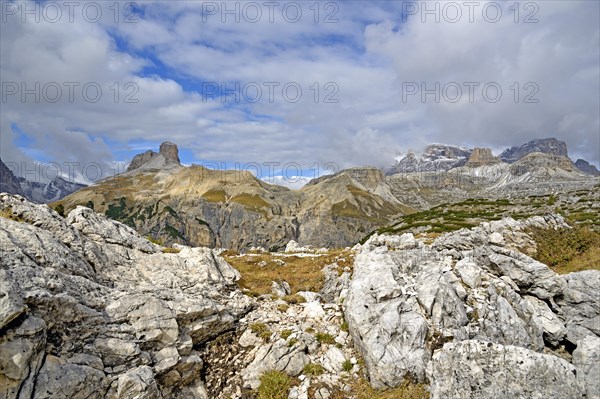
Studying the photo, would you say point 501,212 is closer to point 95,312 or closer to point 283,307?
point 283,307

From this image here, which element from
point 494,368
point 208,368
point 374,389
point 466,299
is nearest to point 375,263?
point 466,299

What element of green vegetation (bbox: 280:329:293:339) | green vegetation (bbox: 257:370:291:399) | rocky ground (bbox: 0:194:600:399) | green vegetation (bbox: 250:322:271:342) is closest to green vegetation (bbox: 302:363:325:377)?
rocky ground (bbox: 0:194:600:399)

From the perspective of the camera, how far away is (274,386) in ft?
44.9

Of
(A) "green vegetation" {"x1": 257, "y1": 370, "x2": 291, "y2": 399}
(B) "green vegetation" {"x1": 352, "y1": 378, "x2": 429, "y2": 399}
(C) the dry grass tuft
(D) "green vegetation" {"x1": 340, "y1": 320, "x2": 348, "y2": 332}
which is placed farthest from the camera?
(C) the dry grass tuft

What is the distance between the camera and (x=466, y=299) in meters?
17.3

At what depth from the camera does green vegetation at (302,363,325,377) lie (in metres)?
14.6

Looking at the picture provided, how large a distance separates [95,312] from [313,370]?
952 cm

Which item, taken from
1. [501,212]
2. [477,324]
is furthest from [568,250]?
[501,212]

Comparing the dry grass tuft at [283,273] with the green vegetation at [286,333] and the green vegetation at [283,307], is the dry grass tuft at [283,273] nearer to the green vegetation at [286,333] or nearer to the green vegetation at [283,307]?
the green vegetation at [283,307]

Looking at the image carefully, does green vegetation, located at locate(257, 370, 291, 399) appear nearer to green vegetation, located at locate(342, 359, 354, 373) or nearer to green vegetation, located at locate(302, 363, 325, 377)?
green vegetation, located at locate(302, 363, 325, 377)

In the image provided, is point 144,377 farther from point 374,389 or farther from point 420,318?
point 420,318

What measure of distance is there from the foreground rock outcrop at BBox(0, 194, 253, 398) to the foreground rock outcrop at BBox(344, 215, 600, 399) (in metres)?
7.80

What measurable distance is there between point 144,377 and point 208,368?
352cm

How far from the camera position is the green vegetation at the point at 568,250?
985 inches
